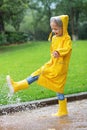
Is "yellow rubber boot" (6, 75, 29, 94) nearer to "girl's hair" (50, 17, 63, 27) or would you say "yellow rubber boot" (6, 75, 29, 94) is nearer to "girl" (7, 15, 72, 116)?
"girl" (7, 15, 72, 116)

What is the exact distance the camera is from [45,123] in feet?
23.1

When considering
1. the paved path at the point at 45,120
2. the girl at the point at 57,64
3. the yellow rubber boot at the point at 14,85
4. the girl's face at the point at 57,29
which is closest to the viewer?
the paved path at the point at 45,120

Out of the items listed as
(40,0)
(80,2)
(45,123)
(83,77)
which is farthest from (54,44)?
(40,0)

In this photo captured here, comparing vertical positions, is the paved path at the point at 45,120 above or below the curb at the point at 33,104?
above

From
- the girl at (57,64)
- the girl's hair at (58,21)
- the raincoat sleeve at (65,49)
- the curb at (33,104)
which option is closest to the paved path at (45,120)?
the curb at (33,104)

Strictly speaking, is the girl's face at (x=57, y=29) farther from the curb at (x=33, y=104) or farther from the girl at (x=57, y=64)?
the curb at (x=33, y=104)

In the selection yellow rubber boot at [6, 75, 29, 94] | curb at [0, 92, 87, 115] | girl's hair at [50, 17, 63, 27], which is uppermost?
girl's hair at [50, 17, 63, 27]

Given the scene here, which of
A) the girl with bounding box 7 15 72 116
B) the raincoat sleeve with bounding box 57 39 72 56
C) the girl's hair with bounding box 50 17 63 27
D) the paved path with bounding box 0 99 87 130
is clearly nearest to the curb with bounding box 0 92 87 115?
the paved path with bounding box 0 99 87 130

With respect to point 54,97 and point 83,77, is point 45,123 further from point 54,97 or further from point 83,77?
point 83,77

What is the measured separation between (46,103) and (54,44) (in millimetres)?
1513

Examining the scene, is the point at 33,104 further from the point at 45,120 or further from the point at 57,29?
the point at 57,29

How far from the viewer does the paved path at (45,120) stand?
6809 millimetres

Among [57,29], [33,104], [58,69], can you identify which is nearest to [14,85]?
[58,69]

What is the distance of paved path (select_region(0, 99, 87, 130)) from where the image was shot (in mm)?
6809
